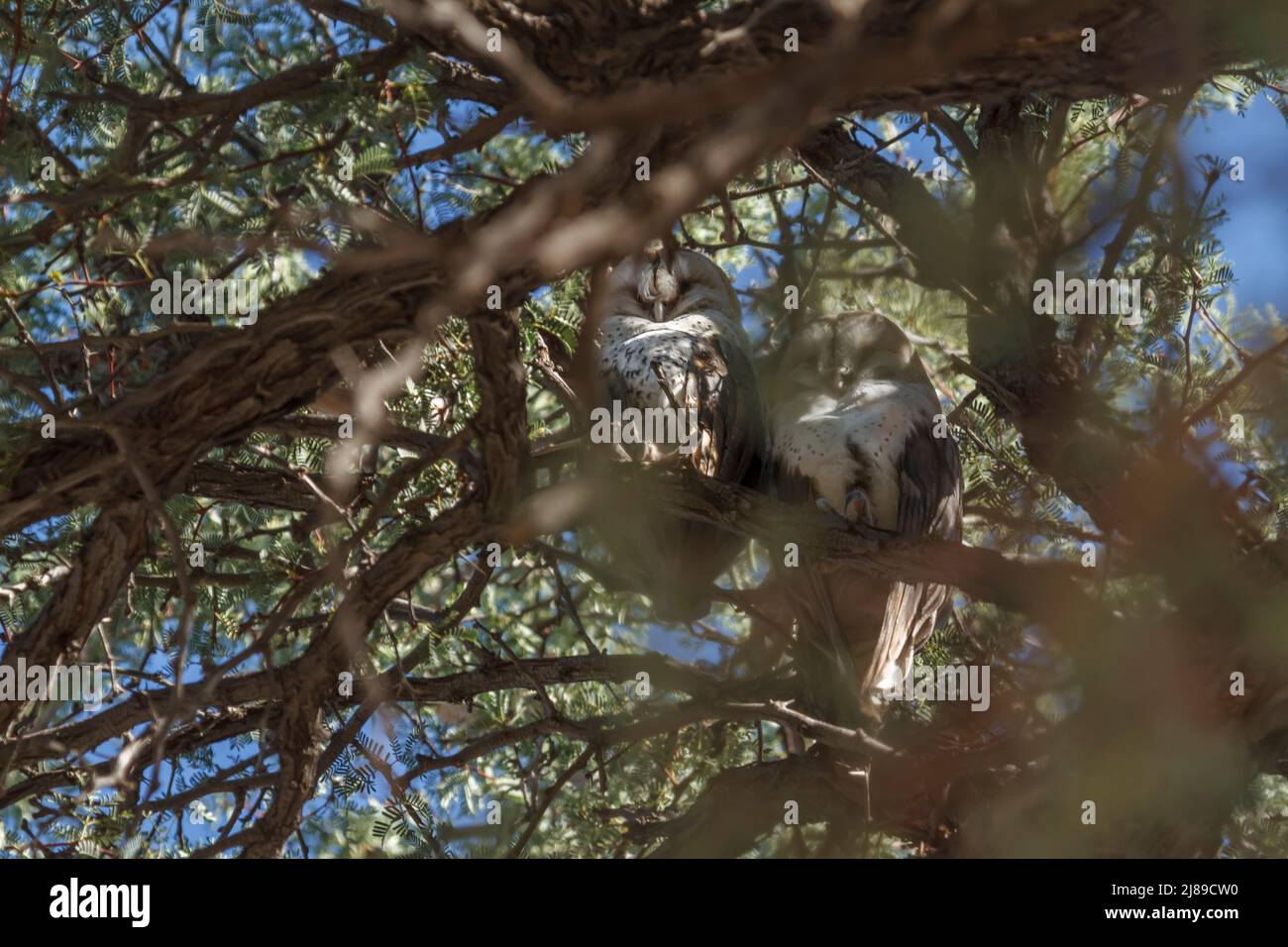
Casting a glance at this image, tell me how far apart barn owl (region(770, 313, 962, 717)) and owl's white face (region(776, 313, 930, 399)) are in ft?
0.08

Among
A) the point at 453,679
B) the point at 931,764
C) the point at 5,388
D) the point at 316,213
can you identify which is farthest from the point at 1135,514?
the point at 5,388

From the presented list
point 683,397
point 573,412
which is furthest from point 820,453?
point 573,412

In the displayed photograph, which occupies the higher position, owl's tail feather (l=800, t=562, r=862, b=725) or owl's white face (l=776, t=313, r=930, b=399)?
owl's white face (l=776, t=313, r=930, b=399)

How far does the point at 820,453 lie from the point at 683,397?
15.7 inches

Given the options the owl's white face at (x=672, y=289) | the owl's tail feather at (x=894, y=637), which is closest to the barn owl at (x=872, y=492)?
the owl's tail feather at (x=894, y=637)

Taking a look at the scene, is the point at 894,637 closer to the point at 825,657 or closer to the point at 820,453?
the point at 825,657

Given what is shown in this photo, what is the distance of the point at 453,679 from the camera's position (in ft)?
10.1

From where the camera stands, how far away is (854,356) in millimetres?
3656

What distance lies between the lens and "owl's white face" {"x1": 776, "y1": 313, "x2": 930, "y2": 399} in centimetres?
364

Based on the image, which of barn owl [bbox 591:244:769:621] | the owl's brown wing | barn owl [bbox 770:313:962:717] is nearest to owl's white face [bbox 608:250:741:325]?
barn owl [bbox 591:244:769:621]

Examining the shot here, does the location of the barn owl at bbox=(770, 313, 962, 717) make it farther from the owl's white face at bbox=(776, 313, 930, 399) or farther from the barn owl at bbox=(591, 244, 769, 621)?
the barn owl at bbox=(591, 244, 769, 621)

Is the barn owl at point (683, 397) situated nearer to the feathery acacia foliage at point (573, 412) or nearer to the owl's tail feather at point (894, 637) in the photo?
the feathery acacia foliage at point (573, 412)

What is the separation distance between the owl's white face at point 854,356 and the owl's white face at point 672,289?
278 millimetres

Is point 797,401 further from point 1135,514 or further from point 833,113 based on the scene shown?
point 1135,514
